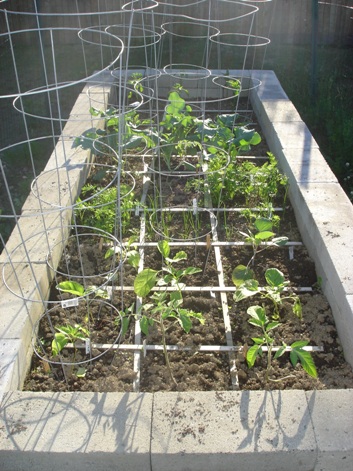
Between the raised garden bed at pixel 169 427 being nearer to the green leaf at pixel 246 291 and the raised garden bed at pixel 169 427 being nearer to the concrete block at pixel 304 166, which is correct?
the green leaf at pixel 246 291

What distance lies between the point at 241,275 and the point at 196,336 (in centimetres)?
39

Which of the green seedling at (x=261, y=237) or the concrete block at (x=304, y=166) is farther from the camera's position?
the concrete block at (x=304, y=166)

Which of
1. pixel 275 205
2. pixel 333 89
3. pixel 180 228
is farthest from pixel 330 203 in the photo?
pixel 333 89

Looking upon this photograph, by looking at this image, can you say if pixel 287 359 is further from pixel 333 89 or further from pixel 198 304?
pixel 333 89

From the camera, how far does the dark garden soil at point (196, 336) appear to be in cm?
230

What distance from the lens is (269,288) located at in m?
2.55

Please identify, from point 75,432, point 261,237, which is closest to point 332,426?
point 75,432

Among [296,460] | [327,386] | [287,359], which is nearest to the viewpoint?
[296,460]

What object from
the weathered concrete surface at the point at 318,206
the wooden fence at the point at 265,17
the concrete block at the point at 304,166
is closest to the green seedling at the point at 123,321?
the weathered concrete surface at the point at 318,206

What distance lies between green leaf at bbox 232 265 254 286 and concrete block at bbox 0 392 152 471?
82cm

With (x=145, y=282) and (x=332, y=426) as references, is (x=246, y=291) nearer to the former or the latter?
(x=145, y=282)

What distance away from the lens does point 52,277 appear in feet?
9.27

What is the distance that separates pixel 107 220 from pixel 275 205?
1.10 metres

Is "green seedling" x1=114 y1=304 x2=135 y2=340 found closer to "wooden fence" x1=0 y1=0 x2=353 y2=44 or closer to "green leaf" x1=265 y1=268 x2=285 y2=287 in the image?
"green leaf" x1=265 y1=268 x2=285 y2=287
